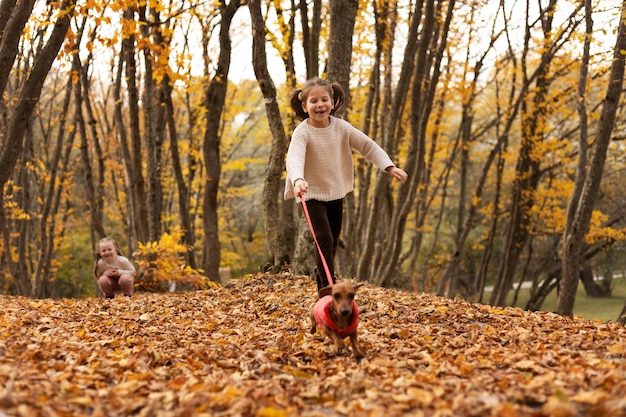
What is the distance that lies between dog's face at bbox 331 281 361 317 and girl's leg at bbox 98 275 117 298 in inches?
217

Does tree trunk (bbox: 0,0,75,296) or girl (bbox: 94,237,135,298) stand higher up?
tree trunk (bbox: 0,0,75,296)

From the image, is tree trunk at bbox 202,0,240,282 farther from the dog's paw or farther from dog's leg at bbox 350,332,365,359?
dog's leg at bbox 350,332,365,359

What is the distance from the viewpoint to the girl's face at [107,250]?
860 cm

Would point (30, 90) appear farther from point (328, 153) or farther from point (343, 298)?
point (343, 298)

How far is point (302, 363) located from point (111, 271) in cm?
527

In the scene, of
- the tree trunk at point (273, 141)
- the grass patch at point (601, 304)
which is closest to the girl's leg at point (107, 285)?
the tree trunk at point (273, 141)

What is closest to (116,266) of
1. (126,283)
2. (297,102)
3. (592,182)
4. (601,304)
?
(126,283)

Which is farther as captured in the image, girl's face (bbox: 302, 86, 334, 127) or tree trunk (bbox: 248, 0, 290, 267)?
tree trunk (bbox: 248, 0, 290, 267)

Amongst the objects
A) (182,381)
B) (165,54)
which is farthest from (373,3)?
(182,381)

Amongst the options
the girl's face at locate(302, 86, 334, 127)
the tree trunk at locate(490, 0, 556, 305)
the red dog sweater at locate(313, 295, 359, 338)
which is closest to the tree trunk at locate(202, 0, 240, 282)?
the girl's face at locate(302, 86, 334, 127)

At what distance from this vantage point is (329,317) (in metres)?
4.27

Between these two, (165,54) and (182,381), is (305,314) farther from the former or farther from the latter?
(165,54)

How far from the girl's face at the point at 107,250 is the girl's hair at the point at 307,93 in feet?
14.0

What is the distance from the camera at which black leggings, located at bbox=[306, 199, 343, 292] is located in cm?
512
